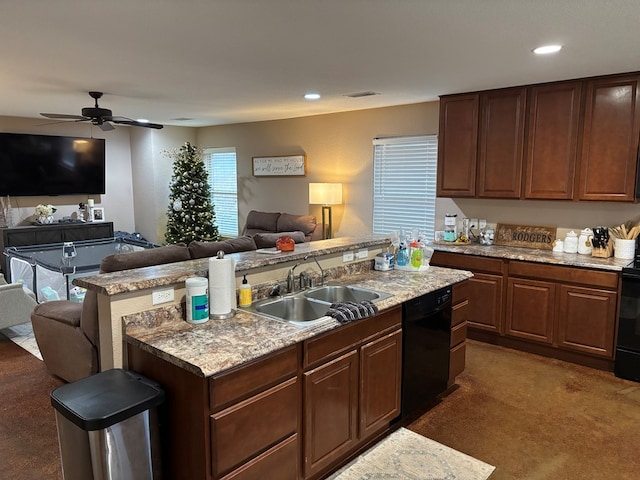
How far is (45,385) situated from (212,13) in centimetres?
308

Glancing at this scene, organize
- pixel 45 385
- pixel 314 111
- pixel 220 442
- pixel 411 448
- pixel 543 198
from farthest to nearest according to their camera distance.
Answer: pixel 314 111 → pixel 543 198 → pixel 45 385 → pixel 411 448 → pixel 220 442

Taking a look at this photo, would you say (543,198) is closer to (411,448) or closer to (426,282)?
(426,282)

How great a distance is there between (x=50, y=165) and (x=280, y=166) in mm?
3782

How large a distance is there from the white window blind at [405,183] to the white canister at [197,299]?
11.9ft

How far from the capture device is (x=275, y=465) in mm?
2092

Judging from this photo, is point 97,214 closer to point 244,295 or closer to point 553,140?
point 244,295

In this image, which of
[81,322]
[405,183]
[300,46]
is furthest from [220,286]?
[405,183]

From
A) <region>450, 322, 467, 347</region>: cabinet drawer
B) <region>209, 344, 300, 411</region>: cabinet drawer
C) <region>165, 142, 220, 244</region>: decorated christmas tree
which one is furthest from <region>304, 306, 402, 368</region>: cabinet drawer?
<region>165, 142, 220, 244</region>: decorated christmas tree

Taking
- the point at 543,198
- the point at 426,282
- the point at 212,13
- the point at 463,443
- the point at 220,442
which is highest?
the point at 212,13

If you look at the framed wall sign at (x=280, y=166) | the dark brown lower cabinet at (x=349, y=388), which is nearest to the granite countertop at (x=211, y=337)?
the dark brown lower cabinet at (x=349, y=388)

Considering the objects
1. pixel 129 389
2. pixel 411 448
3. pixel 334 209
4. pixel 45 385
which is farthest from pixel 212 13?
pixel 334 209

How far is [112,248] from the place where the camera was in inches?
259

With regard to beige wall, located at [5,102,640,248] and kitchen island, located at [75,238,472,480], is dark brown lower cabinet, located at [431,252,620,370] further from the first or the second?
kitchen island, located at [75,238,472,480]

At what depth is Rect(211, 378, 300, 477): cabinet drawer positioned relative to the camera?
6.06 feet
